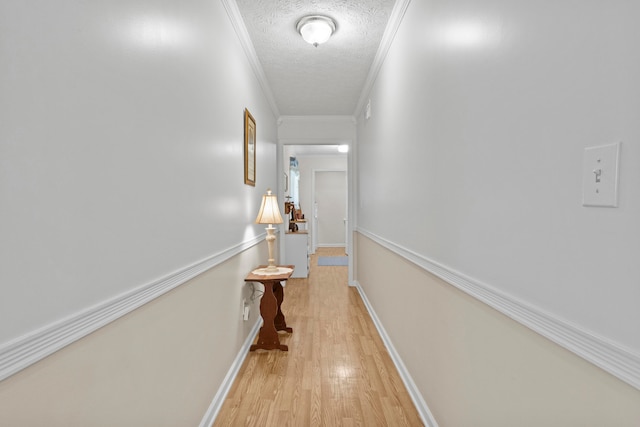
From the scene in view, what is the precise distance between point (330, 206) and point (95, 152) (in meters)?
8.27

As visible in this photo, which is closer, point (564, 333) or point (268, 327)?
point (564, 333)

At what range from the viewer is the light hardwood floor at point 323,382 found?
1.87 metres

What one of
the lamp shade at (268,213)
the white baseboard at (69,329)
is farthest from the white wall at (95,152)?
the lamp shade at (268,213)

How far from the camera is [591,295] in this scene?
2.27 feet

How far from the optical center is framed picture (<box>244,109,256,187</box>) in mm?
2652

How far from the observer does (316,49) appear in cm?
288

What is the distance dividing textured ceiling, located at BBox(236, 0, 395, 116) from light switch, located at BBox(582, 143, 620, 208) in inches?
77.1

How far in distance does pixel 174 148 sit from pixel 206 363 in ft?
3.64

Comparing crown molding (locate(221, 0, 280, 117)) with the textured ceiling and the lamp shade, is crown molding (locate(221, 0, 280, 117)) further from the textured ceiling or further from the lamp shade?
the lamp shade

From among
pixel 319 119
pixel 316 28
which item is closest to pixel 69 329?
pixel 316 28

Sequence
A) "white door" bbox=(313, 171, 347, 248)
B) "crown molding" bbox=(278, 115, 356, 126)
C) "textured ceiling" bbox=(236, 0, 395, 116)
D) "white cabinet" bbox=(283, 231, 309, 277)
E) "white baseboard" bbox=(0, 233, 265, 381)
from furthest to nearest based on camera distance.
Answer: "white door" bbox=(313, 171, 347, 248)
"white cabinet" bbox=(283, 231, 309, 277)
"crown molding" bbox=(278, 115, 356, 126)
"textured ceiling" bbox=(236, 0, 395, 116)
"white baseboard" bbox=(0, 233, 265, 381)

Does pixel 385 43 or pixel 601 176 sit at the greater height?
pixel 385 43

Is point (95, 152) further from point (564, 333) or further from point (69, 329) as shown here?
point (564, 333)

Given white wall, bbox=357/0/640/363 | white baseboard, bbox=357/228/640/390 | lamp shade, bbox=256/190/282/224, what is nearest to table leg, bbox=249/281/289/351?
lamp shade, bbox=256/190/282/224
